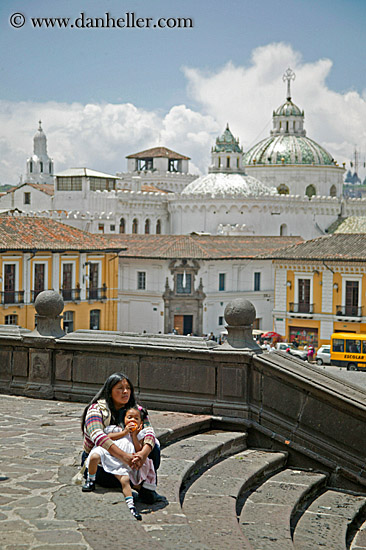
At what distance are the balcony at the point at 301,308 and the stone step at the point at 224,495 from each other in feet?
100

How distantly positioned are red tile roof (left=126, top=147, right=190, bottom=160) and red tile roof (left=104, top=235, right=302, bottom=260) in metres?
31.0

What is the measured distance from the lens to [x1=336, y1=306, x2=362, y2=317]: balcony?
3741 cm

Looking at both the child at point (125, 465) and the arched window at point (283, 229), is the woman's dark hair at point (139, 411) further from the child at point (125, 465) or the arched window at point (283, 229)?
the arched window at point (283, 229)

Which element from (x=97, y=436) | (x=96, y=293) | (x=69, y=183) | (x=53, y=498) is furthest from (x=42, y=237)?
(x=53, y=498)

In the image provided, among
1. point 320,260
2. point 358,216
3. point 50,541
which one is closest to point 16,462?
point 50,541

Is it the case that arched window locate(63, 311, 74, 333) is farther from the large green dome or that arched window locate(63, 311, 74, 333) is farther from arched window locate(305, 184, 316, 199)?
the large green dome

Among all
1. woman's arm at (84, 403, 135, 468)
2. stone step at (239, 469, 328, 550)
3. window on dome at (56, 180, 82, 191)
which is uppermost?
window on dome at (56, 180, 82, 191)

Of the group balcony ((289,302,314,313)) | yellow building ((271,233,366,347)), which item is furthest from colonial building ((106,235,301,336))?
balcony ((289,302,314,313))

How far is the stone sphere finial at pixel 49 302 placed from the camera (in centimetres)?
943

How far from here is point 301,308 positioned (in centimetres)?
3891

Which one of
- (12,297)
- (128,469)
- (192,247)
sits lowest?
(128,469)

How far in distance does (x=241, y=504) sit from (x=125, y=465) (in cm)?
125

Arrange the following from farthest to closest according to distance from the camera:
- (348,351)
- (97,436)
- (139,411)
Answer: (348,351) < (139,411) < (97,436)

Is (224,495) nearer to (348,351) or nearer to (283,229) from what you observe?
(348,351)
